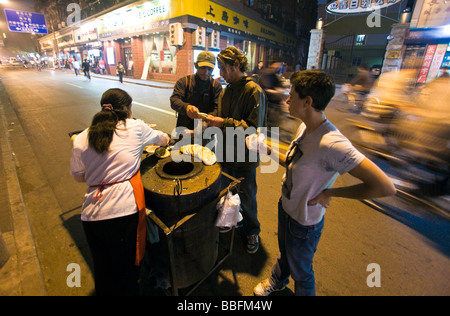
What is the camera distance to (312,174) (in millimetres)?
1479

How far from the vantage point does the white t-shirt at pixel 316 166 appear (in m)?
1.31

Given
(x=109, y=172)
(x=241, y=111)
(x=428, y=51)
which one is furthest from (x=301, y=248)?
(x=428, y=51)

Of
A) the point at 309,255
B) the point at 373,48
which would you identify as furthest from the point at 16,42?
the point at 309,255

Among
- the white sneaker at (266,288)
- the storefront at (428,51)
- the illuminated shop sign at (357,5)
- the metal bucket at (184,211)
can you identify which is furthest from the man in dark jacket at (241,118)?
the storefront at (428,51)

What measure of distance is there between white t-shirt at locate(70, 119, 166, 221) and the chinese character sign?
42.6 m

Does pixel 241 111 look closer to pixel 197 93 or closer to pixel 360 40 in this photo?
pixel 197 93

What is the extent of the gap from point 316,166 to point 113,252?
5.44ft

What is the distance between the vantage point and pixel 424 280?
2285 millimetres

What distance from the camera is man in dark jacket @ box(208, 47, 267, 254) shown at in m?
2.26

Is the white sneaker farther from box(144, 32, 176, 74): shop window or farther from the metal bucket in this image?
box(144, 32, 176, 74): shop window

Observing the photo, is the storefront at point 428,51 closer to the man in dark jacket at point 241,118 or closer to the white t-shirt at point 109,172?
the man in dark jacket at point 241,118
